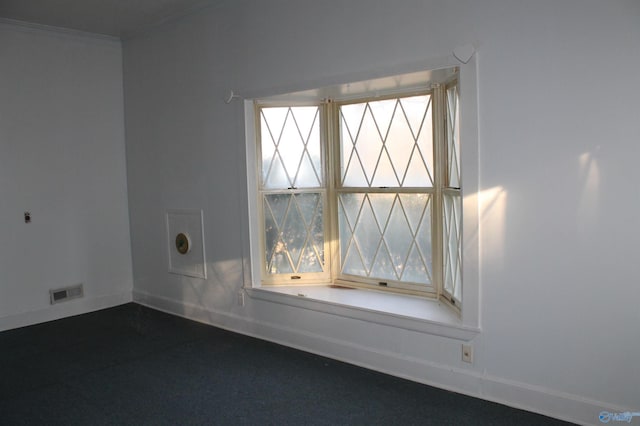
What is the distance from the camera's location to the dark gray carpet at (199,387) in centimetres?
283

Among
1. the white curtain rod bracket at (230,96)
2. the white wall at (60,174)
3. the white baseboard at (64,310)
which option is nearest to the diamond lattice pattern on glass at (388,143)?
the white curtain rod bracket at (230,96)

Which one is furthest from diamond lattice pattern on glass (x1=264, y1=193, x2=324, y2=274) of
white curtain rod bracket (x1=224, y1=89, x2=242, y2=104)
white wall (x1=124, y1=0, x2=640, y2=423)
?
white curtain rod bracket (x1=224, y1=89, x2=242, y2=104)

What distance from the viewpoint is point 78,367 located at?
364cm

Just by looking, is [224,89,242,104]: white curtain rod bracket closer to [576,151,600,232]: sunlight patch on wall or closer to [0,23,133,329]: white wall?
[0,23,133,329]: white wall

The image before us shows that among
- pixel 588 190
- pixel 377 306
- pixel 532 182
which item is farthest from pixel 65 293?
pixel 588 190

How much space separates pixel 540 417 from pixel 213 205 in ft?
9.73

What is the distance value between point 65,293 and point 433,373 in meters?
3.67

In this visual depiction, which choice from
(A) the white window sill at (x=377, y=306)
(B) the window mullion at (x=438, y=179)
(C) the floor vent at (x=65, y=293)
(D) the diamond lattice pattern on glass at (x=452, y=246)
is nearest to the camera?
(A) the white window sill at (x=377, y=306)

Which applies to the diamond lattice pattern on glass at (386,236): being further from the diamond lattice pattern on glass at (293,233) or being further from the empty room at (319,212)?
the diamond lattice pattern on glass at (293,233)

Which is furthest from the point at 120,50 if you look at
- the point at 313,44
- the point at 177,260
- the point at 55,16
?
the point at 313,44

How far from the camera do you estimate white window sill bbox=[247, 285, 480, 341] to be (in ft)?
10.2

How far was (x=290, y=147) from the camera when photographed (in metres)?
4.17

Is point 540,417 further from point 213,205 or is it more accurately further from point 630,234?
point 213,205

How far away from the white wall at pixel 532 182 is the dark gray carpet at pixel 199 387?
187 mm
